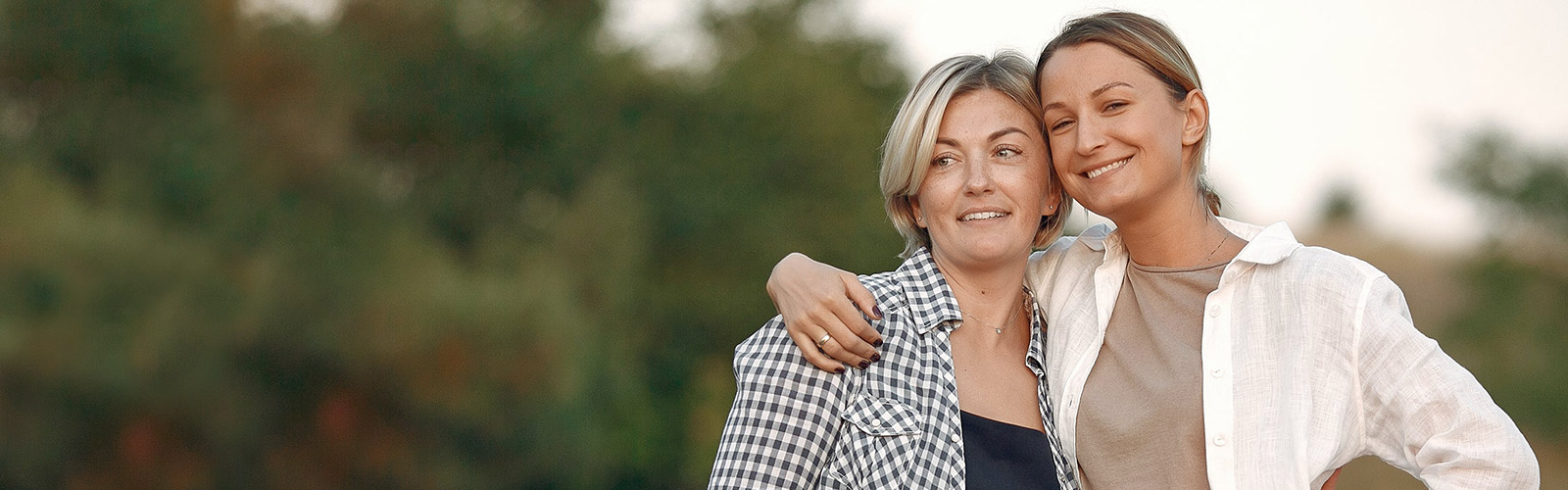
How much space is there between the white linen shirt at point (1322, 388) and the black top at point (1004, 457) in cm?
6

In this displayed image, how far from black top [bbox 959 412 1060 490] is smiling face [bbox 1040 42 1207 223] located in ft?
1.37

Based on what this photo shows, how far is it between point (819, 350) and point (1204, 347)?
24.6 inches

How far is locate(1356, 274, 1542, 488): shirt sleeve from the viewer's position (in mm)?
1833

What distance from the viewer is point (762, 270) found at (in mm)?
14047

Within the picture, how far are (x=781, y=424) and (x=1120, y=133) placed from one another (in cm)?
76

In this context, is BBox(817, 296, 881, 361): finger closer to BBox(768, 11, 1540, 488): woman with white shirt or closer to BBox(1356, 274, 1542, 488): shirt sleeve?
BBox(768, 11, 1540, 488): woman with white shirt

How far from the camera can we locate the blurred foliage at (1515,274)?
14.2 m

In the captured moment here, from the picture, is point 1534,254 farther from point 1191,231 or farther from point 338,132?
point 1191,231

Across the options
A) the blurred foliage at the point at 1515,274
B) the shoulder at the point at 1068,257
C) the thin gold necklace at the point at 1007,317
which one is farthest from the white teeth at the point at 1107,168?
the blurred foliage at the point at 1515,274

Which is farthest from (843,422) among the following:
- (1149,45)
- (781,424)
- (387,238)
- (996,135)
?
(387,238)

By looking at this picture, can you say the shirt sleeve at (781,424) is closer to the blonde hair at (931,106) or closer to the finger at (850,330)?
the finger at (850,330)

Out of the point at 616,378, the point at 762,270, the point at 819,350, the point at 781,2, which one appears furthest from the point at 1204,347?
the point at 781,2

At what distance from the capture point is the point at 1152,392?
2.06 meters

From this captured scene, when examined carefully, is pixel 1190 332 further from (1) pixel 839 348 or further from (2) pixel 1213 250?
(1) pixel 839 348
